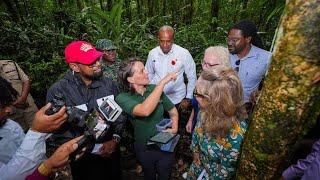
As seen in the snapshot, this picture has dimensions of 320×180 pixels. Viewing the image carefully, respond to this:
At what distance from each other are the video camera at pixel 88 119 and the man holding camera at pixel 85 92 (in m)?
0.17

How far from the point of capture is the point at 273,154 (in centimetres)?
154

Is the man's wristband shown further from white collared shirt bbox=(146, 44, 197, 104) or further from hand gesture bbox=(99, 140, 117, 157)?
white collared shirt bbox=(146, 44, 197, 104)

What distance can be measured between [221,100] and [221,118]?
0.50 ft

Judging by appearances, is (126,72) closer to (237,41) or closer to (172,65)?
(172,65)

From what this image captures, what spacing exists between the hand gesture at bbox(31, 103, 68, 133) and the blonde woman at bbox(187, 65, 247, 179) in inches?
44.1

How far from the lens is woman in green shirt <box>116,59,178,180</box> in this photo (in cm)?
287

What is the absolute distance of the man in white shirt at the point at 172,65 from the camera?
4.24 metres

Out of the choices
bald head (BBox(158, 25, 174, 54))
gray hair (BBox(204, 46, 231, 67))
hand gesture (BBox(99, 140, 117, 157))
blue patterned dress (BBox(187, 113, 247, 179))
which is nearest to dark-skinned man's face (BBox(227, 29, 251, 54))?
gray hair (BBox(204, 46, 231, 67))

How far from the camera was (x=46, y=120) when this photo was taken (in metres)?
1.90

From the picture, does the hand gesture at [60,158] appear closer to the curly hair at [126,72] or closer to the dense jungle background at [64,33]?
the curly hair at [126,72]

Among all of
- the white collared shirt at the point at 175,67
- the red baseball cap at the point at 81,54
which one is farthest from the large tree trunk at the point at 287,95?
the white collared shirt at the point at 175,67

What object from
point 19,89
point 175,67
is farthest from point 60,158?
point 175,67

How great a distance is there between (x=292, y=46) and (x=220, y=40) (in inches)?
229

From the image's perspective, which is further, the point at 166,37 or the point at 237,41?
the point at 166,37
